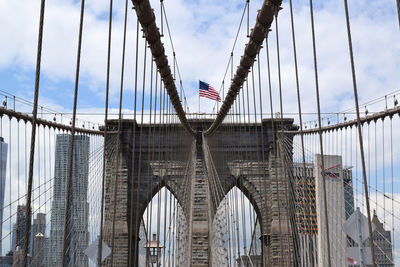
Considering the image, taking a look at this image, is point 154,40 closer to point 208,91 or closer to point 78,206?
point 208,91

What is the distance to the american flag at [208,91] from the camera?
787 inches

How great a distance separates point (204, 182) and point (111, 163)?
3.81m

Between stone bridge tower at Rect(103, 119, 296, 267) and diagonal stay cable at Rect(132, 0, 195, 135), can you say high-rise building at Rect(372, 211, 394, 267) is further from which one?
diagonal stay cable at Rect(132, 0, 195, 135)

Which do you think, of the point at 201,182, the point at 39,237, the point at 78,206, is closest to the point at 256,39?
the point at 39,237

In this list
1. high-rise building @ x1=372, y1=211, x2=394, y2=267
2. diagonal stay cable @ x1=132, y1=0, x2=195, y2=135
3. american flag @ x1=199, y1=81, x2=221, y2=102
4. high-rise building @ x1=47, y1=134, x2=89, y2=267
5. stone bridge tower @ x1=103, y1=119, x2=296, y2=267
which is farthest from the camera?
american flag @ x1=199, y1=81, x2=221, y2=102

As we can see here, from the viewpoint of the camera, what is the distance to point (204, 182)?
2041 centimetres

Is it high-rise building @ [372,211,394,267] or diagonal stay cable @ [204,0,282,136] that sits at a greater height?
diagonal stay cable @ [204,0,282,136]

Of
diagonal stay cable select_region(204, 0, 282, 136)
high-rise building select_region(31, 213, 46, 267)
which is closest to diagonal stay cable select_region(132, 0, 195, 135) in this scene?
diagonal stay cable select_region(204, 0, 282, 136)

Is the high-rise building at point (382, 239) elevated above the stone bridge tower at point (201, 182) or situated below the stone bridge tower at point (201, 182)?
below

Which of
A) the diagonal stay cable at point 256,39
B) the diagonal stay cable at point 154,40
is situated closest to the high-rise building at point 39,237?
the diagonal stay cable at point 154,40

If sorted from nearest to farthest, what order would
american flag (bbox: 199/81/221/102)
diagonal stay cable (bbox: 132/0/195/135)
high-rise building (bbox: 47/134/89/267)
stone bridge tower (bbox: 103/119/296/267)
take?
diagonal stay cable (bbox: 132/0/195/135)
high-rise building (bbox: 47/134/89/267)
stone bridge tower (bbox: 103/119/296/267)
american flag (bbox: 199/81/221/102)

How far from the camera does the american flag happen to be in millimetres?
19987

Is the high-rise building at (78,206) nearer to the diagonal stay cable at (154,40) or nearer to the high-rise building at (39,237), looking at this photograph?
the high-rise building at (39,237)

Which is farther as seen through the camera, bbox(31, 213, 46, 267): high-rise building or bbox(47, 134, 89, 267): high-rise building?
bbox(47, 134, 89, 267): high-rise building
